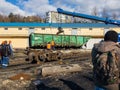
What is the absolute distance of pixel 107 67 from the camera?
18.4ft

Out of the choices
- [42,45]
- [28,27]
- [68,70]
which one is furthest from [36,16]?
[68,70]

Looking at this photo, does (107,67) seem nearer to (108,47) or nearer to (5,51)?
(108,47)

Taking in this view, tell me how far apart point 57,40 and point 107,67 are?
1994 inches

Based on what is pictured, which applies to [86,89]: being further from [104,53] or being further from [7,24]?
[7,24]

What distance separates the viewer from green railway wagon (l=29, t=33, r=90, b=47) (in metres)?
53.7

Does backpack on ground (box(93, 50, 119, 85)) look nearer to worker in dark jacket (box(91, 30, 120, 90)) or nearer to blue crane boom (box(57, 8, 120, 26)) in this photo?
worker in dark jacket (box(91, 30, 120, 90))

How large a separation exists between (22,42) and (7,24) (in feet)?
21.1

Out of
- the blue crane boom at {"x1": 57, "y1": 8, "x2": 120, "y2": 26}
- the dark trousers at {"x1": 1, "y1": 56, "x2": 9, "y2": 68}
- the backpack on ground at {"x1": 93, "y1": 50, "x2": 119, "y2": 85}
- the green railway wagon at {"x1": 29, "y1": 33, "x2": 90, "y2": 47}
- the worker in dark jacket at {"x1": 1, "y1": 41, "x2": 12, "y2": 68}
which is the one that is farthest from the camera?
the green railway wagon at {"x1": 29, "y1": 33, "x2": 90, "y2": 47}

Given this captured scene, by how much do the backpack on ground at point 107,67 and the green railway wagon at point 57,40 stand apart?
157ft

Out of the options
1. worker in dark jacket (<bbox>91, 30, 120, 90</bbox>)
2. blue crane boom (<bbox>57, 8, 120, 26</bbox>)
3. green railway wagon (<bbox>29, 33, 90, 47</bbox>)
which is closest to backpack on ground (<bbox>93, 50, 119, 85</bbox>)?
worker in dark jacket (<bbox>91, 30, 120, 90</bbox>)

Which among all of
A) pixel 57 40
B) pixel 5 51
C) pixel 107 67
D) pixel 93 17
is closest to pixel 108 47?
pixel 107 67

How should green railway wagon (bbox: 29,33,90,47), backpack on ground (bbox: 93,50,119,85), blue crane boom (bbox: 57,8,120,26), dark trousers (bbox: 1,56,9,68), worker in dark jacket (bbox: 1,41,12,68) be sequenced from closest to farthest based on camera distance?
backpack on ground (bbox: 93,50,119,85) < blue crane boom (bbox: 57,8,120,26) < worker in dark jacket (bbox: 1,41,12,68) < dark trousers (bbox: 1,56,9,68) < green railway wagon (bbox: 29,33,90,47)

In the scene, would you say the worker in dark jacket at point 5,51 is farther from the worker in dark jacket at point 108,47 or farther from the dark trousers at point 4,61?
the worker in dark jacket at point 108,47

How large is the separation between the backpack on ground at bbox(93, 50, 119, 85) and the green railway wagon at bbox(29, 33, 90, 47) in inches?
1879
